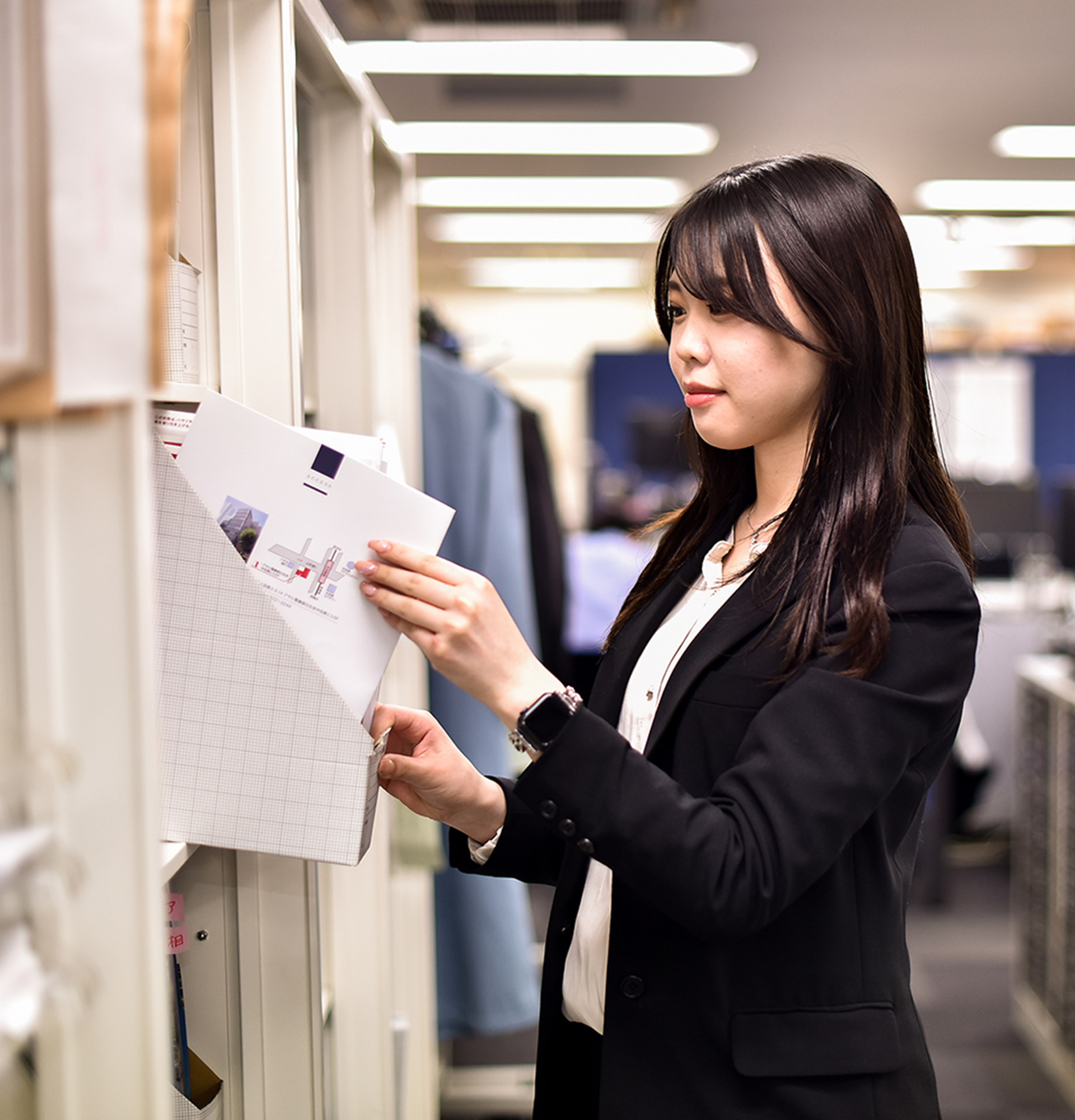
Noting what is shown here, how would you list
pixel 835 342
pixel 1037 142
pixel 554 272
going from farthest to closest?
pixel 554 272, pixel 1037 142, pixel 835 342

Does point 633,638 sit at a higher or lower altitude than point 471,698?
higher

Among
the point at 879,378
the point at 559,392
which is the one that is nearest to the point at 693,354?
the point at 879,378

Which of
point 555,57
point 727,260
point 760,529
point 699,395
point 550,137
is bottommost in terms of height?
point 760,529

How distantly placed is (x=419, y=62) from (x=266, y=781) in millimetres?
2987

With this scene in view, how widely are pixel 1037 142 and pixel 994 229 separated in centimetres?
175

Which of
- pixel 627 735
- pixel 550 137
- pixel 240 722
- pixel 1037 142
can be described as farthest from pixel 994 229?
pixel 240 722

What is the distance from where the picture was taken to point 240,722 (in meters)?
0.88

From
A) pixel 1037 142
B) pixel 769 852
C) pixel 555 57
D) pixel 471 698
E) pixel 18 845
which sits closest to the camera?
pixel 18 845

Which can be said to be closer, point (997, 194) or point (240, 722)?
point (240, 722)

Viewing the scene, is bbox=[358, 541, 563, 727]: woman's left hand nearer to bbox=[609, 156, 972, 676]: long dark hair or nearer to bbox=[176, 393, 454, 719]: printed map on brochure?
bbox=[176, 393, 454, 719]: printed map on brochure

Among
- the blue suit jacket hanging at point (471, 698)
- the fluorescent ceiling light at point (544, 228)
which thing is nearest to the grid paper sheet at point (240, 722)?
the blue suit jacket hanging at point (471, 698)

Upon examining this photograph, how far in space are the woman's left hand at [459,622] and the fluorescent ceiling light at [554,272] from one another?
21.0 ft

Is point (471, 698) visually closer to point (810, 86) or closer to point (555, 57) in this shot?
point (555, 57)

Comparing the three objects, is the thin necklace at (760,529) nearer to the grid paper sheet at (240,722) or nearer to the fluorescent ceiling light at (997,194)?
the grid paper sheet at (240,722)
